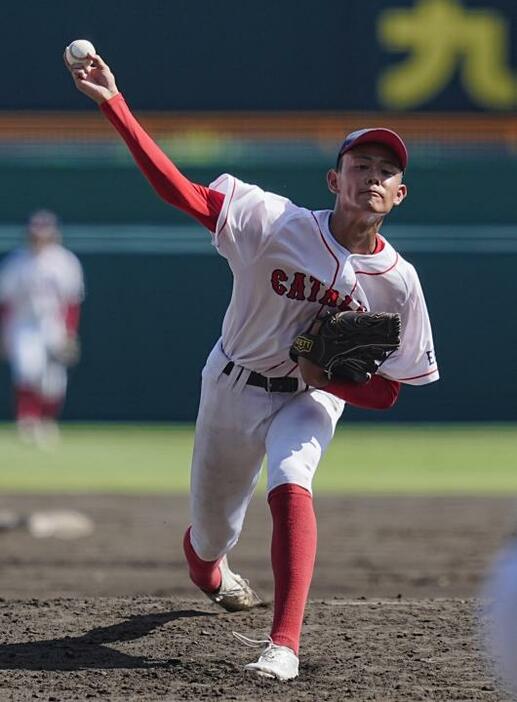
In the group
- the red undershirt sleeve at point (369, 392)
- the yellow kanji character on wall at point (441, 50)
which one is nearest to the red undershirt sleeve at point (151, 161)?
the red undershirt sleeve at point (369, 392)

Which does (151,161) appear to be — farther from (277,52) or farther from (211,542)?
(277,52)

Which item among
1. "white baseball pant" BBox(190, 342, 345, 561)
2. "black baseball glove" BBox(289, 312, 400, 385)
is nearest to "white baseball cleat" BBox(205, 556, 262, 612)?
"white baseball pant" BBox(190, 342, 345, 561)

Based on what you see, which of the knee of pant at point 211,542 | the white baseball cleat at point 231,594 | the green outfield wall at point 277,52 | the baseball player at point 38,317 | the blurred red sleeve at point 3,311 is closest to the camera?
the knee of pant at point 211,542

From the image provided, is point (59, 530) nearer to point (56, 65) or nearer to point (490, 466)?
point (490, 466)

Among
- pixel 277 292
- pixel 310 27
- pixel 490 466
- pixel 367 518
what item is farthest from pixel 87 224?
pixel 277 292

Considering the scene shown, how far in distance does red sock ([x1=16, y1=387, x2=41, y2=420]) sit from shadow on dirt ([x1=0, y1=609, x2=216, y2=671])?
25.5ft

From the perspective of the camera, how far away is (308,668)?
4.26 meters

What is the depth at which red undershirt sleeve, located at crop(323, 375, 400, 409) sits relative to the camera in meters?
4.41

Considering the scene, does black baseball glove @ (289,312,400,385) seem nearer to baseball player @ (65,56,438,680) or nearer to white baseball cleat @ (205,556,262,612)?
baseball player @ (65,56,438,680)

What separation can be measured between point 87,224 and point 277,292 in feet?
31.4

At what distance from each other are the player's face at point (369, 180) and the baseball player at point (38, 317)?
8397mm

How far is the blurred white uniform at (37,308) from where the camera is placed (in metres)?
12.6

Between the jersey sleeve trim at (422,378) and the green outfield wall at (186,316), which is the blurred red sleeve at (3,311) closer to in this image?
the green outfield wall at (186,316)

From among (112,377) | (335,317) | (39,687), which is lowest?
(39,687)
